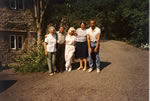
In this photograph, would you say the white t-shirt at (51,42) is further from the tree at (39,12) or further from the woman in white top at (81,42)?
the tree at (39,12)

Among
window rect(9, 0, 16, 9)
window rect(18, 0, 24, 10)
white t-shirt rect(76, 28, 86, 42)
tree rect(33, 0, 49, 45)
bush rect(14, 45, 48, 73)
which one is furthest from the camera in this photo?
window rect(18, 0, 24, 10)

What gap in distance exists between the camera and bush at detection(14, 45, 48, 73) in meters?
6.57

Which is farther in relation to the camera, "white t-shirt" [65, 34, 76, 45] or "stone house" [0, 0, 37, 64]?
"stone house" [0, 0, 37, 64]

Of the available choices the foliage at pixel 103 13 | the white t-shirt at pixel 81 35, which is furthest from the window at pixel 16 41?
the white t-shirt at pixel 81 35

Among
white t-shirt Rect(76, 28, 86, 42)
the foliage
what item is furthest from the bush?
the foliage

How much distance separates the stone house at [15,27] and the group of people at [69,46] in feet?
21.0

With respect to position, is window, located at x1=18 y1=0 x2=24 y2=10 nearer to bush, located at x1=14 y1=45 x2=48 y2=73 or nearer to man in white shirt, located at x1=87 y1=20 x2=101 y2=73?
bush, located at x1=14 y1=45 x2=48 y2=73

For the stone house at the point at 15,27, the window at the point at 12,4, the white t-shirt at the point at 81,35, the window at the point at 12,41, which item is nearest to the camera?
the white t-shirt at the point at 81,35

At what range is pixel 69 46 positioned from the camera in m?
5.66

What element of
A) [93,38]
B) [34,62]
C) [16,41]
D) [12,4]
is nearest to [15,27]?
[16,41]

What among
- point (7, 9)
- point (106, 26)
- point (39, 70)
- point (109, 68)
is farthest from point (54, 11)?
point (109, 68)

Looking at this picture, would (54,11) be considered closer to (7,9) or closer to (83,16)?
(83,16)

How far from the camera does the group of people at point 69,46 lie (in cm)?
543

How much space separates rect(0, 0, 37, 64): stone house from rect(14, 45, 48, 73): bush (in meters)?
3.65
